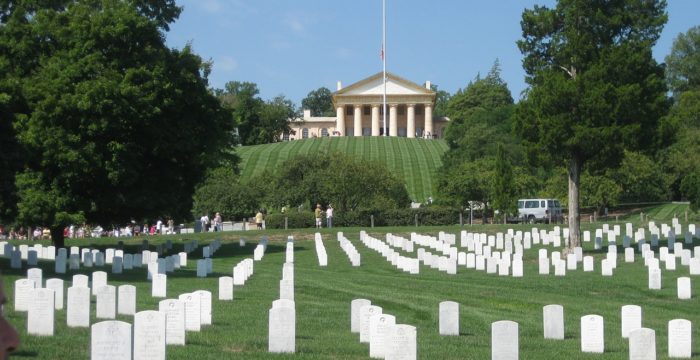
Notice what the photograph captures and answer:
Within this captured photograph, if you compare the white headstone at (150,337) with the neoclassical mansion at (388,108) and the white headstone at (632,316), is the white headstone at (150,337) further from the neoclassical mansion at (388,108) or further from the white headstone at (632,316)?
the neoclassical mansion at (388,108)

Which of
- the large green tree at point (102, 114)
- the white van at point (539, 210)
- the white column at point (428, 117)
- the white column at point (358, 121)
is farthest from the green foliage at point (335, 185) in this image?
the white column at point (428, 117)

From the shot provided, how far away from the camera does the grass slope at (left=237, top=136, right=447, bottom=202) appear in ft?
280

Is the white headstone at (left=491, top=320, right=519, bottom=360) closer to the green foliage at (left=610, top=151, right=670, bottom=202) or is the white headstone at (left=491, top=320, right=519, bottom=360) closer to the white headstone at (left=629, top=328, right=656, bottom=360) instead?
the white headstone at (left=629, top=328, right=656, bottom=360)

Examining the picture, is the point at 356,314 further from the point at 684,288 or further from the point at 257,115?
the point at 257,115

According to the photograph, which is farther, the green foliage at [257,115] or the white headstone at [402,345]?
the green foliage at [257,115]

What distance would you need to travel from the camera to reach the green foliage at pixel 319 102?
624 ft

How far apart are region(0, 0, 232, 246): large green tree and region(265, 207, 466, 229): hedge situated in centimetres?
1595

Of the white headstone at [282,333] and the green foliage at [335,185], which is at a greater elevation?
the green foliage at [335,185]

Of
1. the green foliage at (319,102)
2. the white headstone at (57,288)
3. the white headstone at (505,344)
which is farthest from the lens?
the green foliage at (319,102)

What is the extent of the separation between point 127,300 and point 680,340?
758 cm

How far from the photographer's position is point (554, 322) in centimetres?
1374

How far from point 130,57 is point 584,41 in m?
14.6

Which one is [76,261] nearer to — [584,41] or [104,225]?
[104,225]

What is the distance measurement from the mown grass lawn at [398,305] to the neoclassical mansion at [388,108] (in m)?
100
